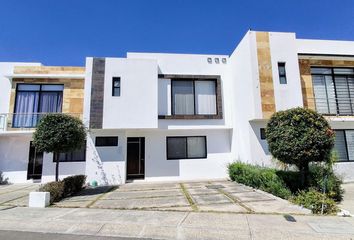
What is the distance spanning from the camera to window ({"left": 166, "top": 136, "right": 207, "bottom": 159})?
1366 centimetres

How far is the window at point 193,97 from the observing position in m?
13.7

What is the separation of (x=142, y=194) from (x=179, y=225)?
13.9 feet

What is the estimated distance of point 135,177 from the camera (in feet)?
44.3

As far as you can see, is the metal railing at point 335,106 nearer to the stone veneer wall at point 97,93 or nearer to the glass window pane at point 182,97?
the glass window pane at point 182,97

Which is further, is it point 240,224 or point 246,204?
point 246,204

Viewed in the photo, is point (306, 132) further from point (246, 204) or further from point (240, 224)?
point (240, 224)

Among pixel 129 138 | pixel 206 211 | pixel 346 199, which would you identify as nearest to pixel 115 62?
pixel 129 138

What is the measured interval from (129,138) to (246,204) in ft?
26.9

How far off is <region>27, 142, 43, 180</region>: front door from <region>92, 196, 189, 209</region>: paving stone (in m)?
7.76

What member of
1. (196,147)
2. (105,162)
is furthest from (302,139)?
(105,162)

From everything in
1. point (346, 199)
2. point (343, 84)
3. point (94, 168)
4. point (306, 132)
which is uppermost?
point (343, 84)

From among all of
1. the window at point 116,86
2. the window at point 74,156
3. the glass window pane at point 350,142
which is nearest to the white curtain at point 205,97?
the window at point 116,86

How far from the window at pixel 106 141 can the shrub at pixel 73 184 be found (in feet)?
6.51

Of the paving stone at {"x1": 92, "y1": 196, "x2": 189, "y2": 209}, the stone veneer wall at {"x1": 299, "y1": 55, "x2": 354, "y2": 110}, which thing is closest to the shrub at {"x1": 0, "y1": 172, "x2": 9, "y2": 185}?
the paving stone at {"x1": 92, "y1": 196, "x2": 189, "y2": 209}
